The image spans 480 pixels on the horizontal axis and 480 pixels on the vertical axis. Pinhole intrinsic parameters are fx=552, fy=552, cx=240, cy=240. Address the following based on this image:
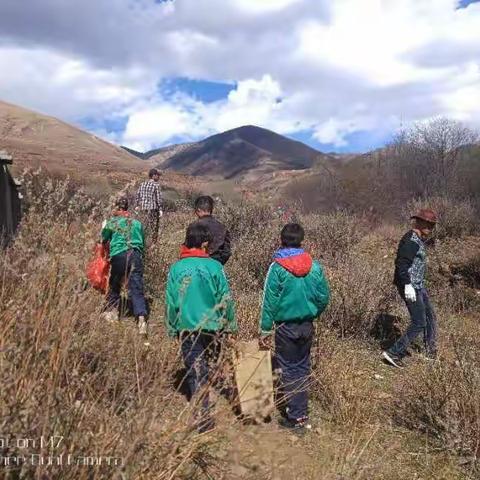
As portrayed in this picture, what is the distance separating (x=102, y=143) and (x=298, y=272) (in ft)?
509

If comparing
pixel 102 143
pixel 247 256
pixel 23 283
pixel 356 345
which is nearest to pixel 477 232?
pixel 247 256

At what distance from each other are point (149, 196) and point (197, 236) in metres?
6.77

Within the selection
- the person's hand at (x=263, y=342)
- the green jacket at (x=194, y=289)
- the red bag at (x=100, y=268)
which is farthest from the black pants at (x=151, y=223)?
the green jacket at (x=194, y=289)

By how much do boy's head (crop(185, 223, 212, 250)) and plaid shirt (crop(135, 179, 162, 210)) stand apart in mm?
6468

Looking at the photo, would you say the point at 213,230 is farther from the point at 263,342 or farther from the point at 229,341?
the point at 229,341

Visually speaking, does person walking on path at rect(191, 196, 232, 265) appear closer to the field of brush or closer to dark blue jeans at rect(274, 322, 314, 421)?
the field of brush

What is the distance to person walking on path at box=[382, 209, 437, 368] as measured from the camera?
5.93 metres

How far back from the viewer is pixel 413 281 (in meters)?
5.97

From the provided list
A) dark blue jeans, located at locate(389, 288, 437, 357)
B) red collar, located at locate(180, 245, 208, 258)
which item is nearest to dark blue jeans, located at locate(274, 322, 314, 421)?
red collar, located at locate(180, 245, 208, 258)

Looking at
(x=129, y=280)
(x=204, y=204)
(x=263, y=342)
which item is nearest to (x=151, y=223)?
(x=129, y=280)

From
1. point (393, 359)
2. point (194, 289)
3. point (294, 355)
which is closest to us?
point (194, 289)

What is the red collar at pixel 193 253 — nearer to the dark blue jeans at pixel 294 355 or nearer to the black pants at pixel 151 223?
the dark blue jeans at pixel 294 355

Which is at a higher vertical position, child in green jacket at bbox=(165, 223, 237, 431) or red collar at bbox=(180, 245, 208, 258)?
red collar at bbox=(180, 245, 208, 258)

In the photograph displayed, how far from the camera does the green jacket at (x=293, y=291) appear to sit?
424 centimetres
